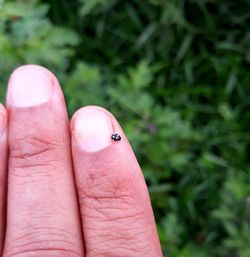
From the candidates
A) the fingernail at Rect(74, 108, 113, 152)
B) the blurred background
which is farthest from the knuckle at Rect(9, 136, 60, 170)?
the blurred background

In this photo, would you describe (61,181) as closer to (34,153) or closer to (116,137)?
(34,153)

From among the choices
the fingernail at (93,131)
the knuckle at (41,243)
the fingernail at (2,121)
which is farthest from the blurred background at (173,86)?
the knuckle at (41,243)

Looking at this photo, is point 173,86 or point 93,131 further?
point 173,86

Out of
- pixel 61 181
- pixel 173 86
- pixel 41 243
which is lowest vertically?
pixel 41 243

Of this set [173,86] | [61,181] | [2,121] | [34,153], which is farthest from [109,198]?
[173,86]

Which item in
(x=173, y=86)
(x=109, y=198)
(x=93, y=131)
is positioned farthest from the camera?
(x=173, y=86)

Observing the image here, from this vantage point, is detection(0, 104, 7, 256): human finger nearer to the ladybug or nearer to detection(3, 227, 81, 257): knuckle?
detection(3, 227, 81, 257): knuckle

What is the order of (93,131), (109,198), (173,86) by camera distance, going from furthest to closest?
(173,86) → (109,198) → (93,131)
